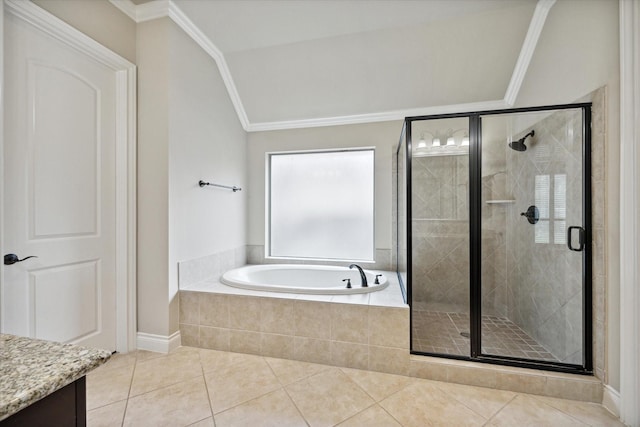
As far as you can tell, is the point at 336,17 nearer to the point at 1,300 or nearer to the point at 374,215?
the point at 374,215

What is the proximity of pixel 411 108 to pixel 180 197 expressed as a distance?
234 centimetres

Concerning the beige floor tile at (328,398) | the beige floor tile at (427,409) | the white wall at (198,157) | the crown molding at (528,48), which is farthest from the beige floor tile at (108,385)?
the crown molding at (528,48)

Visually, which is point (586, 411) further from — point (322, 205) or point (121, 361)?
point (121, 361)

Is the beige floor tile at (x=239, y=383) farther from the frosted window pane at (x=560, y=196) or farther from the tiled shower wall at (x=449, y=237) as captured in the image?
the frosted window pane at (x=560, y=196)

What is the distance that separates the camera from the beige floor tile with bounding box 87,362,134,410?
63.4 inches

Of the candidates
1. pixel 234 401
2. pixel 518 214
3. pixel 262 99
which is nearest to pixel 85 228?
pixel 234 401

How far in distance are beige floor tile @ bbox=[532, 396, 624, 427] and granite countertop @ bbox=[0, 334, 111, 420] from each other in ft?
7.07

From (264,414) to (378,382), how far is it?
72 cm

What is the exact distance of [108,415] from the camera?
58.9 inches

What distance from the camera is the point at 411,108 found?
2951 millimetres

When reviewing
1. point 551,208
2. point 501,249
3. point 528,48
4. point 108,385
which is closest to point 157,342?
point 108,385

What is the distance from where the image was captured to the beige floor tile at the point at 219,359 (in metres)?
1.99


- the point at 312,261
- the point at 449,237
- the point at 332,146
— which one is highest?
the point at 332,146

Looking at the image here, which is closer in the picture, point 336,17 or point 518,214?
point 518,214
